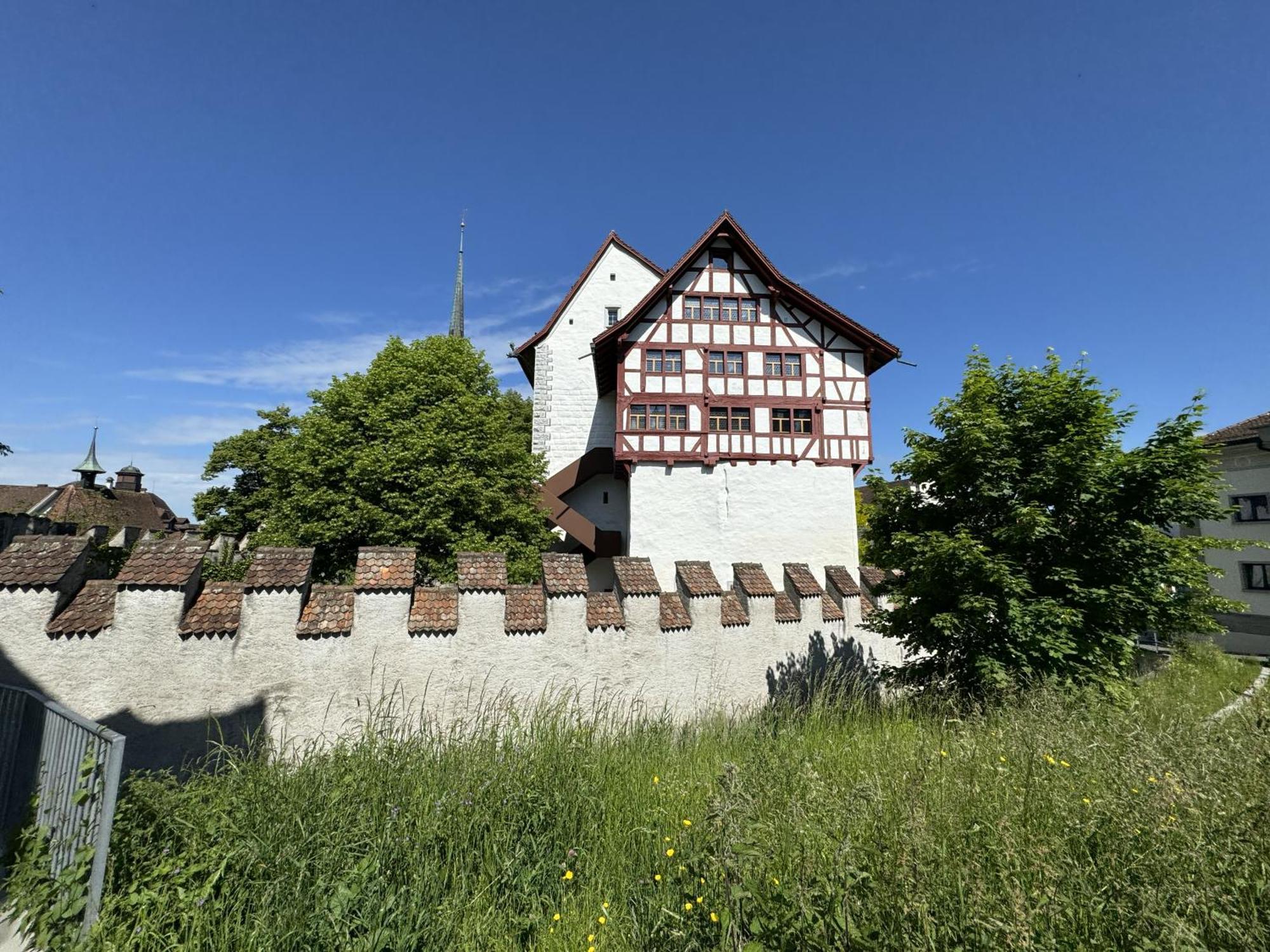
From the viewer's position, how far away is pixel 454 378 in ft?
54.7

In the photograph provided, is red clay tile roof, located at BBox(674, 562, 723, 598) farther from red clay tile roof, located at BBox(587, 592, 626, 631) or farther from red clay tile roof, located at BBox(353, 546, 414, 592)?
red clay tile roof, located at BBox(353, 546, 414, 592)

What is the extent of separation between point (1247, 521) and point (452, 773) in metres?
29.1

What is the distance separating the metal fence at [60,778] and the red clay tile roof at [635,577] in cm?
509

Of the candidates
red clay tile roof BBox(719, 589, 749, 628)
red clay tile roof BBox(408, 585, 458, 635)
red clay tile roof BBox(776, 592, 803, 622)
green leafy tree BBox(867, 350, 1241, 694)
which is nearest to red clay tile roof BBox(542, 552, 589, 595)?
red clay tile roof BBox(408, 585, 458, 635)

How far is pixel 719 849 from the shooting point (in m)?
2.76

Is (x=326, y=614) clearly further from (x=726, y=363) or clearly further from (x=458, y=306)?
(x=458, y=306)

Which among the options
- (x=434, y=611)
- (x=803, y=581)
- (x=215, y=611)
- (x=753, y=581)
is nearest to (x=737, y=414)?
(x=803, y=581)

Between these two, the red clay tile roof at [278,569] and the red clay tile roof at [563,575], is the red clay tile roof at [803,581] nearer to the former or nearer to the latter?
the red clay tile roof at [563,575]

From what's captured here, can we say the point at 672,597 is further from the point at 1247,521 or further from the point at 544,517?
the point at 1247,521

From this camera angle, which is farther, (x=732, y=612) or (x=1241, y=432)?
(x=1241, y=432)

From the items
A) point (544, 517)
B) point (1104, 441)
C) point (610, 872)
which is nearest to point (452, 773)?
point (610, 872)

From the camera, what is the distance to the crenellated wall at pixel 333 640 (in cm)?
490

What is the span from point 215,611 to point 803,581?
767 centimetres

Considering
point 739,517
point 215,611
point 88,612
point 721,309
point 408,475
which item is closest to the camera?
point 88,612
